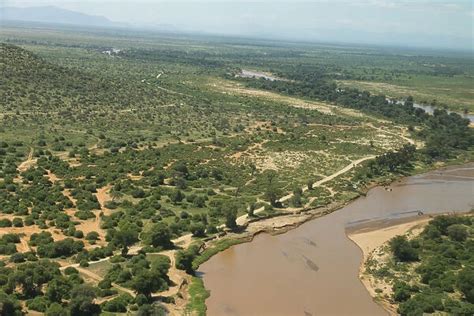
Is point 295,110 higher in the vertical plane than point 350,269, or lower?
higher

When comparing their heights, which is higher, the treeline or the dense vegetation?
the treeline

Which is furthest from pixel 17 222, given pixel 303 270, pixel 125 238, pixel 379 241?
pixel 379 241

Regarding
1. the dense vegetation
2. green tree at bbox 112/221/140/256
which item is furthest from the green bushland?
the dense vegetation

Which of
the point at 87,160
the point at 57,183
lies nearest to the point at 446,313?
the point at 57,183

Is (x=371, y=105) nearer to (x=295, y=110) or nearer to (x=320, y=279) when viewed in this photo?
(x=295, y=110)

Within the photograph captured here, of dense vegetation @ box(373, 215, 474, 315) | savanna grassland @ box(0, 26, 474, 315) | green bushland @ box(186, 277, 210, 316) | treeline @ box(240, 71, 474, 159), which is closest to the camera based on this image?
green bushland @ box(186, 277, 210, 316)

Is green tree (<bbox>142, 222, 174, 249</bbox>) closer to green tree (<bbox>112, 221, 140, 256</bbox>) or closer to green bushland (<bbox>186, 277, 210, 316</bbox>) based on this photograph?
green tree (<bbox>112, 221, 140, 256</bbox>)
